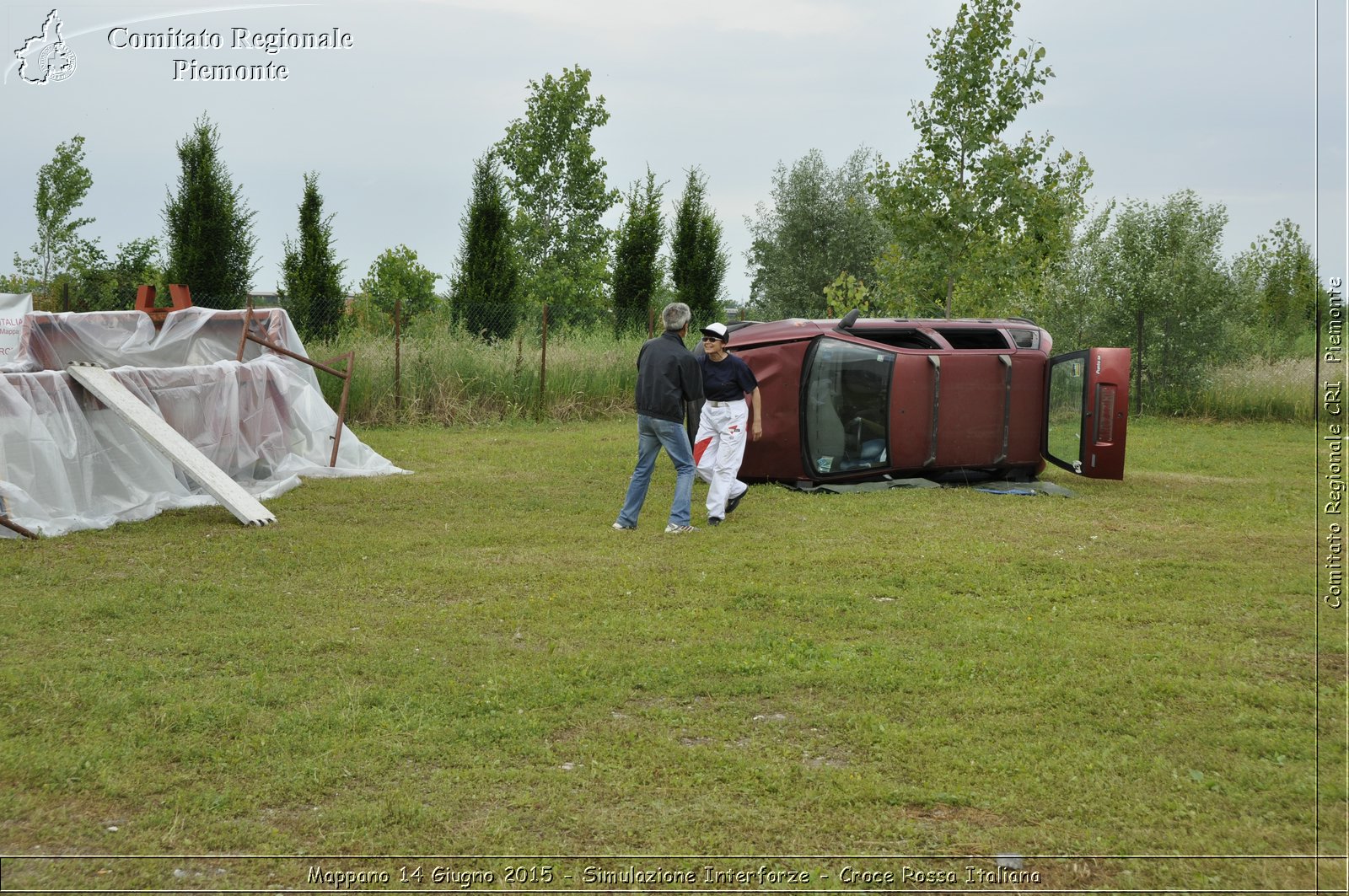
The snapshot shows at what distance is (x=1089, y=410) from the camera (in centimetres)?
1179

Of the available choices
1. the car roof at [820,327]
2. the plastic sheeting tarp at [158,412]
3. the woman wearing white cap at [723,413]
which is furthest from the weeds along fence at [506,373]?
the woman wearing white cap at [723,413]

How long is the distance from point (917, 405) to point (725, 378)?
257 cm

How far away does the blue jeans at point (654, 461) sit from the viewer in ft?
32.2

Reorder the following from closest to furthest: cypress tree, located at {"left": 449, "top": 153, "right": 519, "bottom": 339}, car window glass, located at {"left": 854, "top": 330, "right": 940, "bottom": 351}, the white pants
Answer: the white pants, car window glass, located at {"left": 854, "top": 330, "right": 940, "bottom": 351}, cypress tree, located at {"left": 449, "top": 153, "right": 519, "bottom": 339}

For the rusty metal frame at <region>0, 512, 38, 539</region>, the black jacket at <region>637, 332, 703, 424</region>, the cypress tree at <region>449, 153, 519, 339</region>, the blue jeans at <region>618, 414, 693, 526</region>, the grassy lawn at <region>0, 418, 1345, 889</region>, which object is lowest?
the grassy lawn at <region>0, 418, 1345, 889</region>

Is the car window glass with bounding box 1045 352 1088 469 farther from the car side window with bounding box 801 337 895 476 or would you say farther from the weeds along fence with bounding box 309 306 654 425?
the weeds along fence with bounding box 309 306 654 425

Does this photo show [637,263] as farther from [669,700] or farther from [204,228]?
[669,700]

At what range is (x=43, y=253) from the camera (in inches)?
1224

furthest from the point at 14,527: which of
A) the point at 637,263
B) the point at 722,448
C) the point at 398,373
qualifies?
the point at 637,263

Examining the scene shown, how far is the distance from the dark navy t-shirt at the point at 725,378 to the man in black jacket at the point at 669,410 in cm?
34

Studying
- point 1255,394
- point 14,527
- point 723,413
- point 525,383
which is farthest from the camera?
point 1255,394

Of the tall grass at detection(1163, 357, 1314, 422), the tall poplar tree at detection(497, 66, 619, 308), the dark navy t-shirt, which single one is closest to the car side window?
the dark navy t-shirt

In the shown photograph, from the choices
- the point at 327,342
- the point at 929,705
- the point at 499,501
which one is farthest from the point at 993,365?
the point at 327,342

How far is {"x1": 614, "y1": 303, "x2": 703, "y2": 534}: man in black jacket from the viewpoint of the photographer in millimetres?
9758
